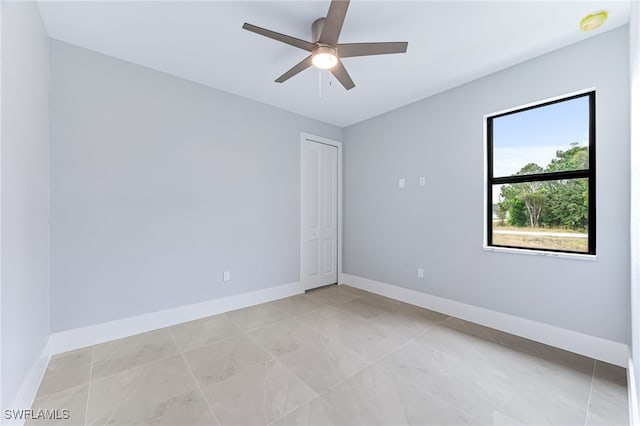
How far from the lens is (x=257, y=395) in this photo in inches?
68.7

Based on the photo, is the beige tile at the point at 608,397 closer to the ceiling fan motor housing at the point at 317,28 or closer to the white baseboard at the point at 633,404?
the white baseboard at the point at 633,404

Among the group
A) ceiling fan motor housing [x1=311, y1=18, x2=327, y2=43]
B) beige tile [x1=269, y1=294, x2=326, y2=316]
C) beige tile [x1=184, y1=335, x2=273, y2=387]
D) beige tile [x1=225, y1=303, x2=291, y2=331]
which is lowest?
beige tile [x1=269, y1=294, x2=326, y2=316]

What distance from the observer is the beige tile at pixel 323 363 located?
1901mm

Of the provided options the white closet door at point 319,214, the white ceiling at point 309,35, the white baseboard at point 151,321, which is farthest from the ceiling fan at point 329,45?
the white baseboard at point 151,321

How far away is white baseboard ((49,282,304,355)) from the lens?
2279mm

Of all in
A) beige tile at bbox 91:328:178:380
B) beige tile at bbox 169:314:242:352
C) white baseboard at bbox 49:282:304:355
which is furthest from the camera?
beige tile at bbox 169:314:242:352

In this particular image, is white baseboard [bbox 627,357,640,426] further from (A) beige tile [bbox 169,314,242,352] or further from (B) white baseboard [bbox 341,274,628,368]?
(A) beige tile [bbox 169,314,242,352]

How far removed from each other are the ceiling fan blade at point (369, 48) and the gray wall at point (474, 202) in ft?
5.06

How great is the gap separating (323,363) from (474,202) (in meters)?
2.34

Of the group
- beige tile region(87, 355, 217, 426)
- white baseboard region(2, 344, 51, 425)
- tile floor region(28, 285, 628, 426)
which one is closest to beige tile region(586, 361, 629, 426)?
tile floor region(28, 285, 628, 426)

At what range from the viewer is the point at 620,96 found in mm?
2059

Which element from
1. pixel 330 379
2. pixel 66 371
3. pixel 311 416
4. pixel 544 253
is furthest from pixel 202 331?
pixel 544 253

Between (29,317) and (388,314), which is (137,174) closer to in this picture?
(29,317)

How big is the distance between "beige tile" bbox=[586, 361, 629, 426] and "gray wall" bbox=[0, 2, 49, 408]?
10.9 feet
